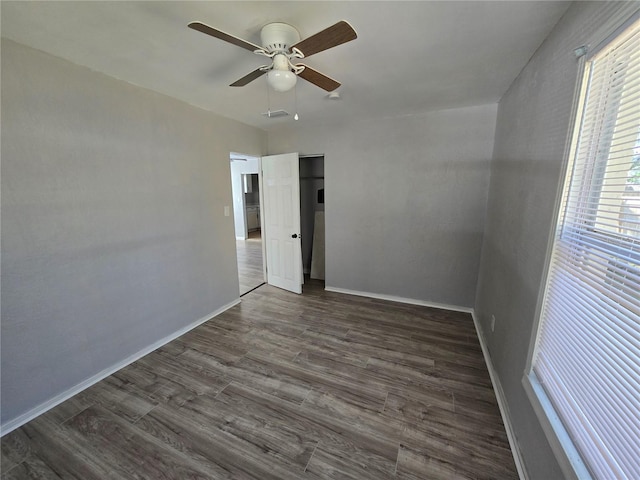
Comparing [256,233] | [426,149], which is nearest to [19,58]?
[426,149]

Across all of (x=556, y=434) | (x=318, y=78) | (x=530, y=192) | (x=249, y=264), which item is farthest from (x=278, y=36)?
(x=249, y=264)

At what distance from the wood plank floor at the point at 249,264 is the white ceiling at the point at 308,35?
279cm

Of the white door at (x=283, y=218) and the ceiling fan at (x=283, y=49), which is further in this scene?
the white door at (x=283, y=218)

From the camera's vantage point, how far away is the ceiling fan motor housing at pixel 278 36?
1.37m

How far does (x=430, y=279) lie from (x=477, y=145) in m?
1.71

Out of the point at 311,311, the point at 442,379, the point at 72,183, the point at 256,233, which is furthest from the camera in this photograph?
the point at 256,233

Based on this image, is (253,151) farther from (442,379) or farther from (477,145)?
(442,379)

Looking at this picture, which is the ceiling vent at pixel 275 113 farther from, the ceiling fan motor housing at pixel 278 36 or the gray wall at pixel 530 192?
the gray wall at pixel 530 192

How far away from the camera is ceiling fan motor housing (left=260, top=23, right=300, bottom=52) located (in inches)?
54.0

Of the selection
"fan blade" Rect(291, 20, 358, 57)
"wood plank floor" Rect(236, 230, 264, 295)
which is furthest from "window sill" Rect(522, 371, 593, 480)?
"wood plank floor" Rect(236, 230, 264, 295)

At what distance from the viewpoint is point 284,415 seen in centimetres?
174

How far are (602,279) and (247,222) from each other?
25.3ft

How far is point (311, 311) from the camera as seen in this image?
3248 mm

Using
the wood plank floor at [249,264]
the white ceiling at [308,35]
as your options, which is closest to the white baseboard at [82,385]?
the wood plank floor at [249,264]
